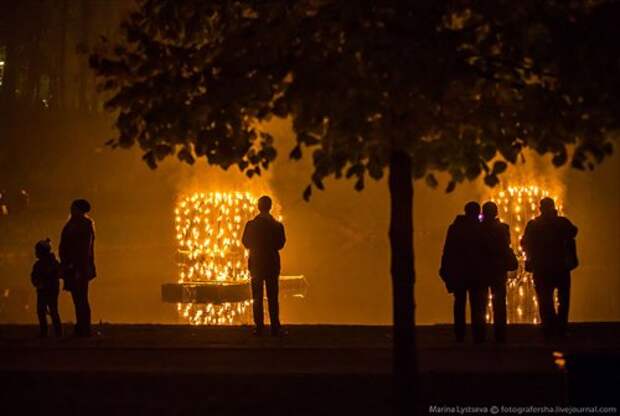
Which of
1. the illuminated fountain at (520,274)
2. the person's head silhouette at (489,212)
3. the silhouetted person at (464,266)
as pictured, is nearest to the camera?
the silhouetted person at (464,266)

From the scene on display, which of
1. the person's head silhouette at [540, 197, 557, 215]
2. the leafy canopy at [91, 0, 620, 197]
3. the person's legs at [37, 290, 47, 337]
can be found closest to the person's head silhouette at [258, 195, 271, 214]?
the person's legs at [37, 290, 47, 337]

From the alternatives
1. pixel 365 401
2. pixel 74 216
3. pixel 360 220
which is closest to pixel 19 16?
pixel 360 220

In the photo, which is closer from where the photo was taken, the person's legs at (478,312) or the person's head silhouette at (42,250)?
the person's legs at (478,312)

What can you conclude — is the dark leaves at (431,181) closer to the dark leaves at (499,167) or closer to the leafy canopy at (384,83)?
the leafy canopy at (384,83)

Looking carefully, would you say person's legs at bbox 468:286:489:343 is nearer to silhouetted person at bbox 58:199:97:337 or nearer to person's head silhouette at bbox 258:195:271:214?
person's head silhouette at bbox 258:195:271:214

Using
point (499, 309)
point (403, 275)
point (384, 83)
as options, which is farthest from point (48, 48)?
point (384, 83)

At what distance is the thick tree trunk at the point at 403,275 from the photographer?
7613mm

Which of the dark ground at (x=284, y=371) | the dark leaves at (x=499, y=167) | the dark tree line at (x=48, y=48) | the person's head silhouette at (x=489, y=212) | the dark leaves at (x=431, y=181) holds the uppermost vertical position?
the dark tree line at (x=48, y=48)

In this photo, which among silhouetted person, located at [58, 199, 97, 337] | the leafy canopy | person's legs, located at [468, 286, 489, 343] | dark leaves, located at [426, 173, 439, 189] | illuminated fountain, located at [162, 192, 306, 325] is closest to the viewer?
the leafy canopy

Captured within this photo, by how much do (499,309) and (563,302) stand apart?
2.93ft

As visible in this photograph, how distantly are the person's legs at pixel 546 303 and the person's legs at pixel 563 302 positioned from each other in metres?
0.08

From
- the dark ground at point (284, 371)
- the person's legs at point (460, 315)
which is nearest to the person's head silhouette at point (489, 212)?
the person's legs at point (460, 315)

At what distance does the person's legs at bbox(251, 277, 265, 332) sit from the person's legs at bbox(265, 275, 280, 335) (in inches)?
4.0

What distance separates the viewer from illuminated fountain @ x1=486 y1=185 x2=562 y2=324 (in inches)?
755
